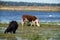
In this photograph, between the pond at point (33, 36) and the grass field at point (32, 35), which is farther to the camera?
the grass field at point (32, 35)

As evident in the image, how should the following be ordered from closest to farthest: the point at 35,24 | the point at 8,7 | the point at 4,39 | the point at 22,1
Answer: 1. the point at 4,39
2. the point at 35,24
3. the point at 22,1
4. the point at 8,7

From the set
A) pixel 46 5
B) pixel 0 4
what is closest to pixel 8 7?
pixel 0 4

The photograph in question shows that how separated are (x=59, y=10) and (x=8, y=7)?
3525 mm

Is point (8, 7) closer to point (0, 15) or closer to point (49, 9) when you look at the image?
A: point (0, 15)

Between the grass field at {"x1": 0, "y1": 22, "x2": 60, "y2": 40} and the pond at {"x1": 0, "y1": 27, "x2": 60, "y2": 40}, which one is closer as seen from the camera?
the pond at {"x1": 0, "y1": 27, "x2": 60, "y2": 40}

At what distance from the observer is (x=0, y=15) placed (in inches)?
797

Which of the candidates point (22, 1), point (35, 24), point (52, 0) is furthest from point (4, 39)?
point (52, 0)

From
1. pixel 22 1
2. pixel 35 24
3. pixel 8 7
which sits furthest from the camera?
pixel 8 7

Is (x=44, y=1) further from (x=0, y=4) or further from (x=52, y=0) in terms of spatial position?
(x=0, y=4)

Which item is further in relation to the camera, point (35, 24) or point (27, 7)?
point (27, 7)

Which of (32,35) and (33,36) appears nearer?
A: (33,36)

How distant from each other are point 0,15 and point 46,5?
3.11 meters

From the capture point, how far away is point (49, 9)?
2188 centimetres

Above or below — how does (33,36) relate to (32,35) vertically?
above
